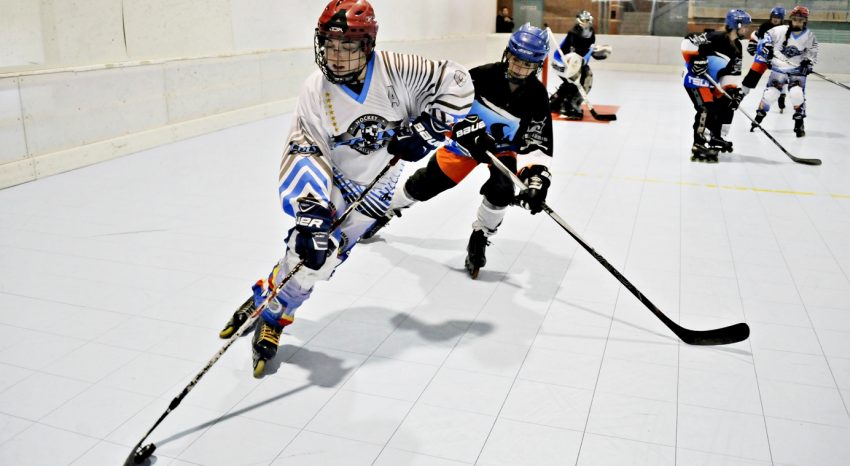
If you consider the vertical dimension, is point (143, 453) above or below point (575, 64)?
below

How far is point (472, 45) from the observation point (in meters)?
16.8

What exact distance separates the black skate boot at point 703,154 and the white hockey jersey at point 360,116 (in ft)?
15.5

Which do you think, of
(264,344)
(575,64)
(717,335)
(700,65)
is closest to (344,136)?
(264,344)

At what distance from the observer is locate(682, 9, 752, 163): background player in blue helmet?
22.2 feet

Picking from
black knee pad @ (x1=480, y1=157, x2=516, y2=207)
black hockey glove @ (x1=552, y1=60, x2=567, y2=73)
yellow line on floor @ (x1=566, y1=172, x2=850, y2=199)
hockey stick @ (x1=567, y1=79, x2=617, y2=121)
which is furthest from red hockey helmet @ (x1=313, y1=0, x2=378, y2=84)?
hockey stick @ (x1=567, y1=79, x2=617, y2=121)

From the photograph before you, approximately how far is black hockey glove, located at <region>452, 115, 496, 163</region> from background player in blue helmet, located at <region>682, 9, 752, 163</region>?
4.24 metres

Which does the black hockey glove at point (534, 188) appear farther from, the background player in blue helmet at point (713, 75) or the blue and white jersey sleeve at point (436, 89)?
the background player in blue helmet at point (713, 75)

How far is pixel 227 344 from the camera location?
8.14 feet

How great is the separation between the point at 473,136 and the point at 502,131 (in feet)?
2.15

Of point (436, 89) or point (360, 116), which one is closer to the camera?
point (360, 116)

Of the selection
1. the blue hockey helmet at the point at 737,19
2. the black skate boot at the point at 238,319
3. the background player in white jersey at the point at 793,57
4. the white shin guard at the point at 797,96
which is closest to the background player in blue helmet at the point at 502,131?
the black skate boot at the point at 238,319

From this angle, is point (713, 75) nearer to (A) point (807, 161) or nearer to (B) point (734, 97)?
(B) point (734, 97)

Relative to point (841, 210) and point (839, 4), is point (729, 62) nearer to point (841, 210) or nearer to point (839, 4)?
point (841, 210)

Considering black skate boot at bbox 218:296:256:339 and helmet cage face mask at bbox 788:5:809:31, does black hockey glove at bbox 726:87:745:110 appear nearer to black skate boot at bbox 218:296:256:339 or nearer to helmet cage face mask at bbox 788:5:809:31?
helmet cage face mask at bbox 788:5:809:31
